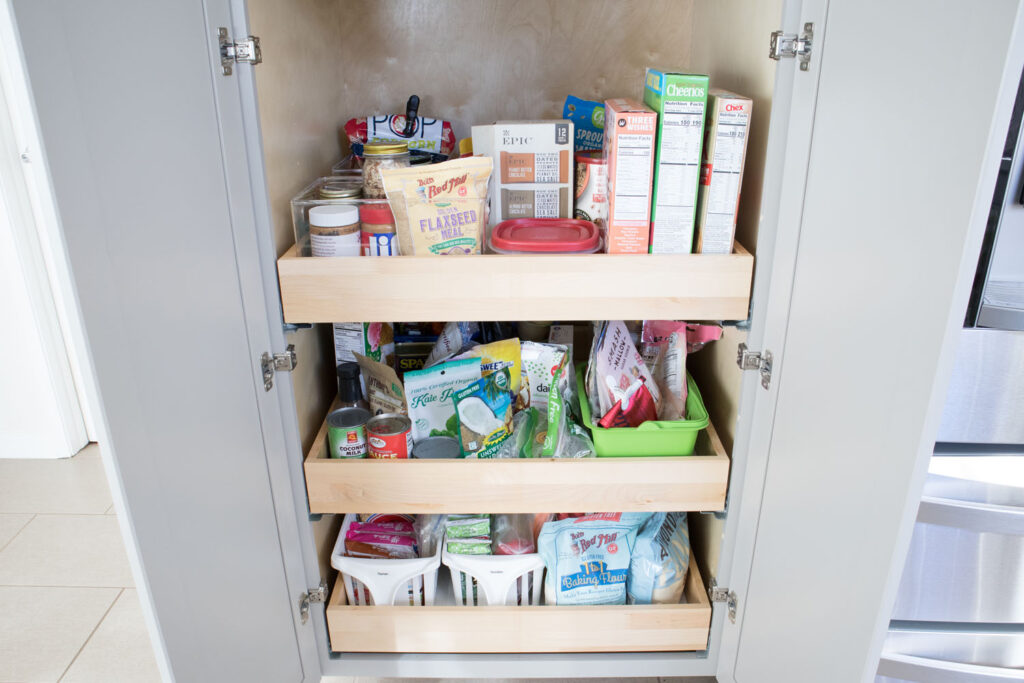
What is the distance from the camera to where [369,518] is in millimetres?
1368

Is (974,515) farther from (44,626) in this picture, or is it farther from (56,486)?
(56,486)

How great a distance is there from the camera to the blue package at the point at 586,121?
131cm

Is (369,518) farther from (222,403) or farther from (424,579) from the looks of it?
(222,403)

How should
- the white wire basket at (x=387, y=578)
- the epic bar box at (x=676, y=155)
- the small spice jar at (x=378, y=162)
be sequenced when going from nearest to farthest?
the epic bar box at (x=676, y=155), the small spice jar at (x=378, y=162), the white wire basket at (x=387, y=578)

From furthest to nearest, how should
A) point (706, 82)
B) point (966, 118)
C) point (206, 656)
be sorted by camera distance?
point (706, 82) < point (206, 656) < point (966, 118)

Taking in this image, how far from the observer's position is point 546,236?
44.6 inches

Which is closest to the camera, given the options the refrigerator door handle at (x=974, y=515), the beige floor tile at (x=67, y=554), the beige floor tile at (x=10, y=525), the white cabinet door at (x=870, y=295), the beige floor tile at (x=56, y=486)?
the white cabinet door at (x=870, y=295)

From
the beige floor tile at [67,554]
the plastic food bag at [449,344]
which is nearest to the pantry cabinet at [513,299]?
the plastic food bag at [449,344]

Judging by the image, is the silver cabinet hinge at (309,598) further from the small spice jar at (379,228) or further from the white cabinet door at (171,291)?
the small spice jar at (379,228)

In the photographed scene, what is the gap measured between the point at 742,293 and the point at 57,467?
83.5 inches

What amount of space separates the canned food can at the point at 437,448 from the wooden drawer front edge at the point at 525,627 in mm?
282

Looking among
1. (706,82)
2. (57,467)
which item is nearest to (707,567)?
(706,82)

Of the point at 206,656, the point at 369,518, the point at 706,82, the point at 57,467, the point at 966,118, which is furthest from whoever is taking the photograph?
the point at 57,467

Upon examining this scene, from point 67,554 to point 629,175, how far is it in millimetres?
1700
